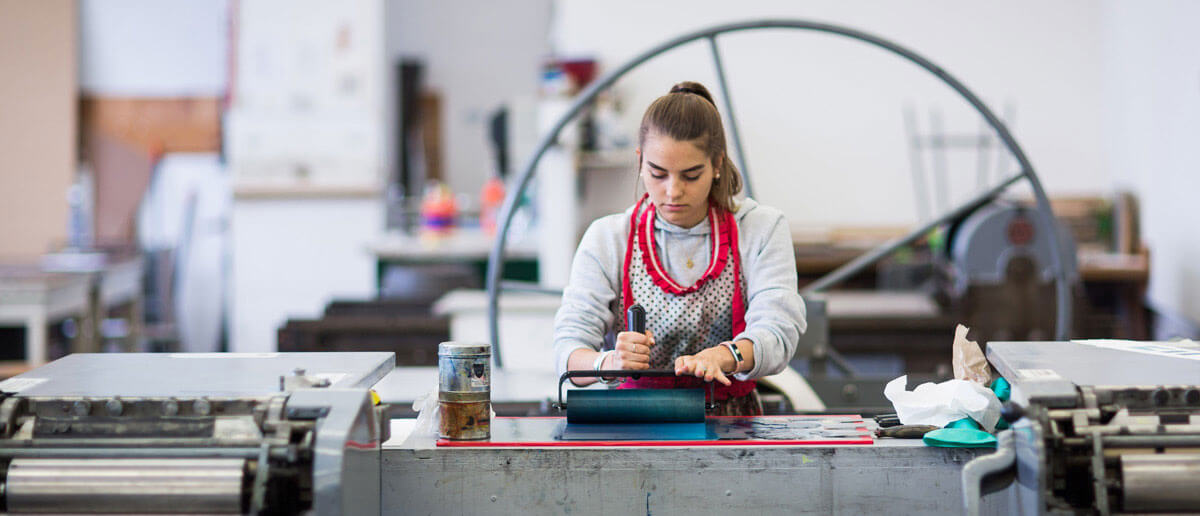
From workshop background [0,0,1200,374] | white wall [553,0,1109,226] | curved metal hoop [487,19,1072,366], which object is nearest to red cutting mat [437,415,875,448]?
Answer: curved metal hoop [487,19,1072,366]

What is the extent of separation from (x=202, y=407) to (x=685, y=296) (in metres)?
0.76

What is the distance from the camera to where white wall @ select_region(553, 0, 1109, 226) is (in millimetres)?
5621

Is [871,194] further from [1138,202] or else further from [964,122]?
[1138,202]

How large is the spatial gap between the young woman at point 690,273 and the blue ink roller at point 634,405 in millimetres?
168

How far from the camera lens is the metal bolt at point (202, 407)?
3.76 feet

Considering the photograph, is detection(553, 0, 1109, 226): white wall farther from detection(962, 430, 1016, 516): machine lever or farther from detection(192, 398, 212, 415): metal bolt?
detection(192, 398, 212, 415): metal bolt

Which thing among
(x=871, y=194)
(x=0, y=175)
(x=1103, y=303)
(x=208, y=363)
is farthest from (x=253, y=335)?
(x=208, y=363)

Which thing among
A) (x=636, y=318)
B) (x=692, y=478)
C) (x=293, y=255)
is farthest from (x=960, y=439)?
(x=293, y=255)

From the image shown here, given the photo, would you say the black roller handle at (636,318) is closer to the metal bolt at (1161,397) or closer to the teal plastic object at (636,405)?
the teal plastic object at (636,405)

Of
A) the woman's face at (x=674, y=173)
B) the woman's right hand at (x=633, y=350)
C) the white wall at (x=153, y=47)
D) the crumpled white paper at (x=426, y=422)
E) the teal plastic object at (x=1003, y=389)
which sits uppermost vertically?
the white wall at (x=153, y=47)

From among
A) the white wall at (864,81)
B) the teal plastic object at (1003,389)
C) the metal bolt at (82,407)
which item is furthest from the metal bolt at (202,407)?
the white wall at (864,81)

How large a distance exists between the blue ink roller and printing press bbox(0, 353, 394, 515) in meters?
0.28

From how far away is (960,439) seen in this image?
1.27 metres

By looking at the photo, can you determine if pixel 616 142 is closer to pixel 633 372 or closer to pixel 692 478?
pixel 633 372
